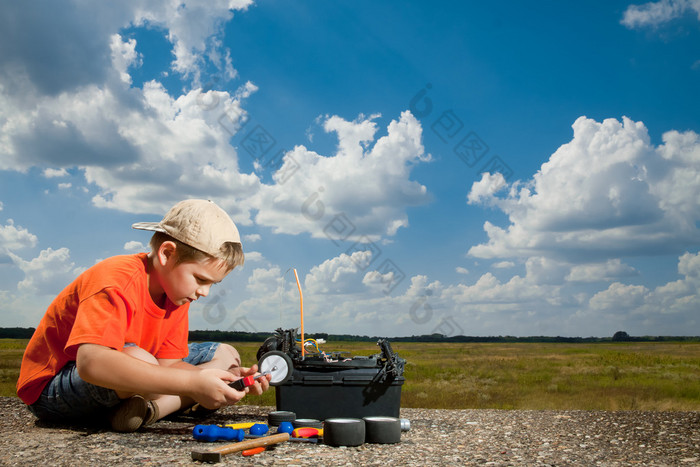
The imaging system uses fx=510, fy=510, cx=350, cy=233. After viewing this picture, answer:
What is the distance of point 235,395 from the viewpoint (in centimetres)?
311

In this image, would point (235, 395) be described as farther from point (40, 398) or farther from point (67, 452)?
point (40, 398)

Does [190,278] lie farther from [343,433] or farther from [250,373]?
[343,433]

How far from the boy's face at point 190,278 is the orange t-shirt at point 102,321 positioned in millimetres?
210

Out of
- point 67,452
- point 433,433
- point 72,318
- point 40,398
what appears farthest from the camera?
point 433,433

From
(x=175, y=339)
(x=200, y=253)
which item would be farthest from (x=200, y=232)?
(x=175, y=339)

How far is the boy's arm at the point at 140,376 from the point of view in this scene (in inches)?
119

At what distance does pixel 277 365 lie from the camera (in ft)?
14.4

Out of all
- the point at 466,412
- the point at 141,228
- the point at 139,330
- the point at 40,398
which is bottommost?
the point at 466,412

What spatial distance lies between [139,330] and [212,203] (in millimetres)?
1080

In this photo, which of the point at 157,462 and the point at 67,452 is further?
the point at 67,452

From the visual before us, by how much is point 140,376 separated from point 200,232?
0.96m

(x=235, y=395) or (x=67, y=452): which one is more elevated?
(x=235, y=395)

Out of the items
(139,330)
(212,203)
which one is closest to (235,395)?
(139,330)

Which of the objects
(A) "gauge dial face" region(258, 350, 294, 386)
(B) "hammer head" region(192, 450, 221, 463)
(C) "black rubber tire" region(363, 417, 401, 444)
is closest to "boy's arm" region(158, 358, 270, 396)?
(A) "gauge dial face" region(258, 350, 294, 386)
